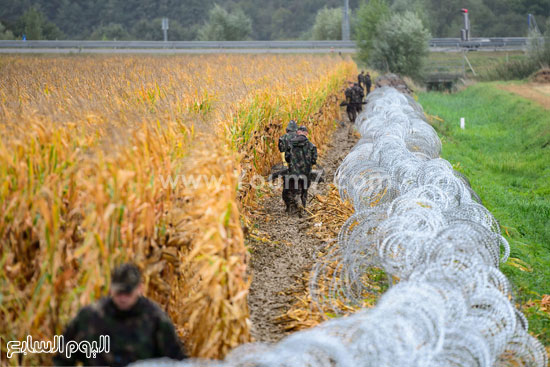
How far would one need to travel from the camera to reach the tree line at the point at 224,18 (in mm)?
71375

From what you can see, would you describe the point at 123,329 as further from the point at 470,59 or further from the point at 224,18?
the point at 224,18

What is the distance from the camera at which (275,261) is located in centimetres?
998

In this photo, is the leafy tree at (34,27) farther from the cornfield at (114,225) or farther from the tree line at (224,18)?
the cornfield at (114,225)

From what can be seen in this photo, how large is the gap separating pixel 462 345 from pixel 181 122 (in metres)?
4.73

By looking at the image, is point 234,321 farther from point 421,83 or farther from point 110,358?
point 421,83

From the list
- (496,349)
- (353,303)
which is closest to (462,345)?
(496,349)

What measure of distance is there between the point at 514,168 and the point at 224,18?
5746 centimetres

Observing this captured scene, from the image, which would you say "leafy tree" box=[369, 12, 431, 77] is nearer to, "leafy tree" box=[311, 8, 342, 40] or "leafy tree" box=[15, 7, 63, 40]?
"leafy tree" box=[311, 8, 342, 40]

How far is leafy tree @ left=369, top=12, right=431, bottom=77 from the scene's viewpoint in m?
43.1

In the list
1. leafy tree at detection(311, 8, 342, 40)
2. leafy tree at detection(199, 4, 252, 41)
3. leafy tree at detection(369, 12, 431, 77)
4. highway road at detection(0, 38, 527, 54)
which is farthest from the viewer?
leafy tree at detection(199, 4, 252, 41)

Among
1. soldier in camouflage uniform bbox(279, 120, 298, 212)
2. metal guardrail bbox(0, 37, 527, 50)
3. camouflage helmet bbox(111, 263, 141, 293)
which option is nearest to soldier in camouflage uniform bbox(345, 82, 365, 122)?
soldier in camouflage uniform bbox(279, 120, 298, 212)

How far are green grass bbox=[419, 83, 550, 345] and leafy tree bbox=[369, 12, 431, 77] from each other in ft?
27.6

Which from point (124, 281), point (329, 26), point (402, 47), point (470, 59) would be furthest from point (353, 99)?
point (329, 26)

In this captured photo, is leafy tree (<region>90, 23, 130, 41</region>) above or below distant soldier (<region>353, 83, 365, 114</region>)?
above
